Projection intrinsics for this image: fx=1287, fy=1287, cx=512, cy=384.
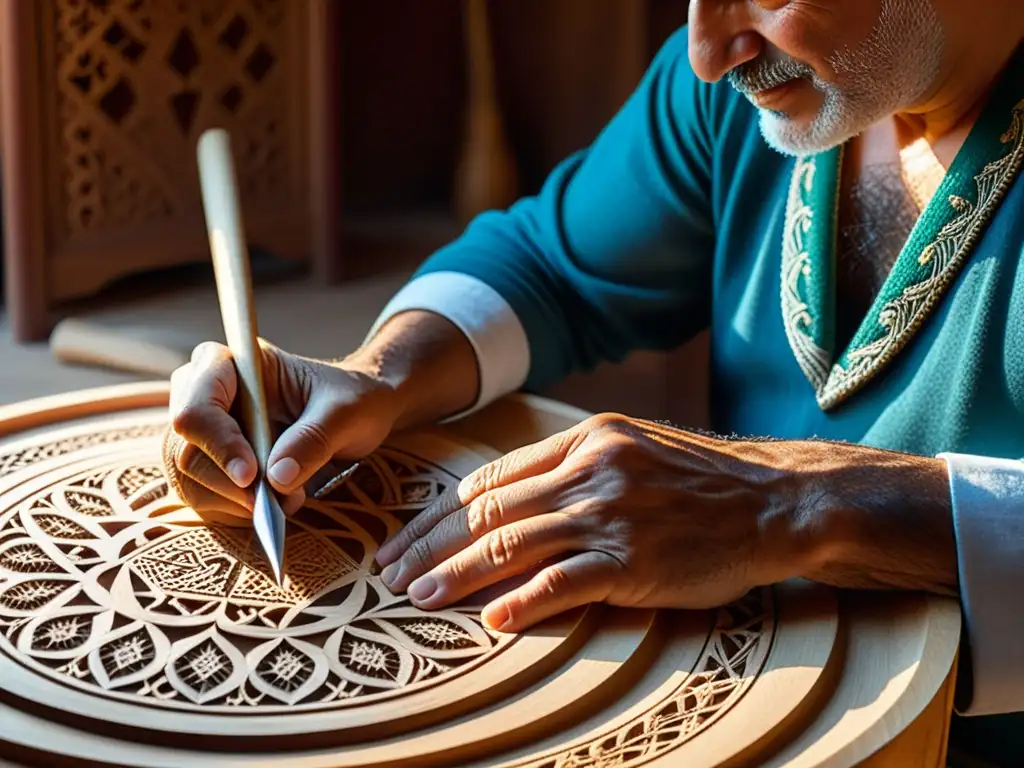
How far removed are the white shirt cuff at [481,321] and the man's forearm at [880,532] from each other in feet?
1.50

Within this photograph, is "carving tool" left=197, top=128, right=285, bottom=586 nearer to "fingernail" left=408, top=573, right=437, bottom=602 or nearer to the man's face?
"fingernail" left=408, top=573, right=437, bottom=602

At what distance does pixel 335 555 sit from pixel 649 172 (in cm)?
65

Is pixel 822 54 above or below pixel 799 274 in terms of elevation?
above

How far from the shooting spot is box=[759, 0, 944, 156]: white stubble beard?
3.75ft

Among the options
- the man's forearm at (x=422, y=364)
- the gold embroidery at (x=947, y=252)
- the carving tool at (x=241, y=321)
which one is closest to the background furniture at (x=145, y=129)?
the carving tool at (x=241, y=321)

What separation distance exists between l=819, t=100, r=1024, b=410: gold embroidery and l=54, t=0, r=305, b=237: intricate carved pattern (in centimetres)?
133

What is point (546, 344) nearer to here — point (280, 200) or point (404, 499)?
point (404, 499)

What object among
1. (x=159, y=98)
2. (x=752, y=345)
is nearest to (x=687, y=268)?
(x=752, y=345)

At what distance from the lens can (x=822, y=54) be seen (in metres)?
1.13

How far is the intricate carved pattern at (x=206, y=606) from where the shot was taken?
855 millimetres

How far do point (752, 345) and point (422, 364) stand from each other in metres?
Answer: 0.37

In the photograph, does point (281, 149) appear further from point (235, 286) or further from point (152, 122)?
point (235, 286)

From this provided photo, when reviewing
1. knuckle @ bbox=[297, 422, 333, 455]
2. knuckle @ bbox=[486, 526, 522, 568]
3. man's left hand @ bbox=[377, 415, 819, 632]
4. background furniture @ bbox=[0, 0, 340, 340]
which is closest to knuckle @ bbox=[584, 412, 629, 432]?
man's left hand @ bbox=[377, 415, 819, 632]

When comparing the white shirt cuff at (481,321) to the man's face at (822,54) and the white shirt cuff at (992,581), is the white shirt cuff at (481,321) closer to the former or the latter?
the man's face at (822,54)
